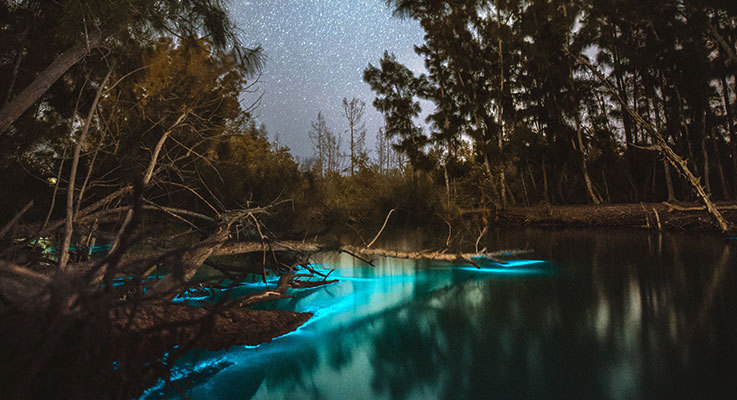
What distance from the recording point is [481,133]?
48.7ft

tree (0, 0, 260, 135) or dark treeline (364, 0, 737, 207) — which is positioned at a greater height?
dark treeline (364, 0, 737, 207)

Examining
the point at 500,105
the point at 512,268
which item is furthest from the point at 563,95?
the point at 512,268

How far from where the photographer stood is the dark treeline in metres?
13.0

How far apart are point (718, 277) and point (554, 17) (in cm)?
1241

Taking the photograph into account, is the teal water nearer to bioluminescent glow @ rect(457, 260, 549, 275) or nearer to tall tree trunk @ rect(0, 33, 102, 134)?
bioluminescent glow @ rect(457, 260, 549, 275)

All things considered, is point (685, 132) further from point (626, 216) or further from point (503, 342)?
point (503, 342)

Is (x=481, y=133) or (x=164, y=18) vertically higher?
(x=481, y=133)

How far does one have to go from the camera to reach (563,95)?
1486 cm

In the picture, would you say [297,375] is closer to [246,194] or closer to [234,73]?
[234,73]

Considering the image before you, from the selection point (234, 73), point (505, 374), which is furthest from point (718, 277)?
point (234, 73)

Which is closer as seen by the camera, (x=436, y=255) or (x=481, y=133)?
(x=436, y=255)

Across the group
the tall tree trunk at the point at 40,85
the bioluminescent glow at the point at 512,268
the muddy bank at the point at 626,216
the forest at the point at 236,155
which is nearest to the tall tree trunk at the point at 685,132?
the forest at the point at 236,155

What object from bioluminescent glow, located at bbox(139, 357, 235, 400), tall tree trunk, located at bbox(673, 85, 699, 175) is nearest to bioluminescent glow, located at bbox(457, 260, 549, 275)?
bioluminescent glow, located at bbox(139, 357, 235, 400)

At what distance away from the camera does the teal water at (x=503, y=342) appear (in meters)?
2.09
